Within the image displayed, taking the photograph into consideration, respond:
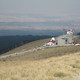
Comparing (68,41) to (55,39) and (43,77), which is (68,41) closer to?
(55,39)

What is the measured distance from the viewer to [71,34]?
108625 mm

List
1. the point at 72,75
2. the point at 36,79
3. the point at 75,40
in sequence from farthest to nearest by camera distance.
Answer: the point at 75,40 < the point at 72,75 < the point at 36,79

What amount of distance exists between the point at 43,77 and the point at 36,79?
61cm

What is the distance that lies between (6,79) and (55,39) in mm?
92784

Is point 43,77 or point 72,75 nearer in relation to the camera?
point 43,77

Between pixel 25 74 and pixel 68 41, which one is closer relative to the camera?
pixel 25 74

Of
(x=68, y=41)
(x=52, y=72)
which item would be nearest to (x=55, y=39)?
(x=68, y=41)

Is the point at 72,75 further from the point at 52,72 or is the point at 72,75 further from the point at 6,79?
the point at 6,79

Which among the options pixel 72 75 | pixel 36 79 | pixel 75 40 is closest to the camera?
pixel 36 79

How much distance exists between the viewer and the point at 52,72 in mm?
16984

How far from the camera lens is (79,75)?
1647 cm

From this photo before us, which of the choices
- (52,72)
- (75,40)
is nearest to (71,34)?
(75,40)

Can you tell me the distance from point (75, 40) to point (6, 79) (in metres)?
93.0

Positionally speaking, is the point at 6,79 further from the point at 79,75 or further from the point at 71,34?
the point at 71,34
